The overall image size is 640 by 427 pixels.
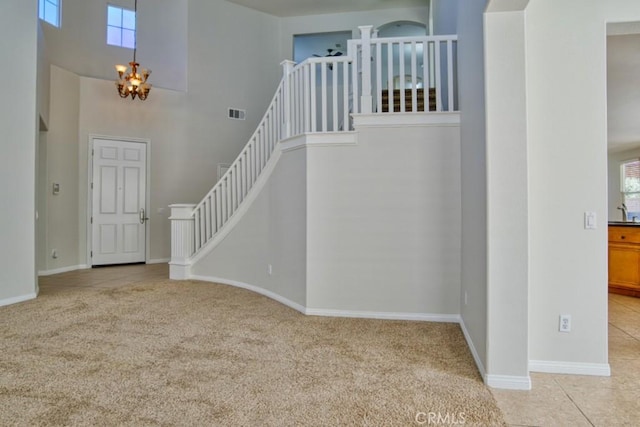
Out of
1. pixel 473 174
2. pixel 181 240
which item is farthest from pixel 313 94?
pixel 181 240

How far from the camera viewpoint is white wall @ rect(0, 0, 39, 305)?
13.7ft

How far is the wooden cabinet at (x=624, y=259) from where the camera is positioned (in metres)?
4.62

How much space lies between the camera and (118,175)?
6898 mm

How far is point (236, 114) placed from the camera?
7793mm

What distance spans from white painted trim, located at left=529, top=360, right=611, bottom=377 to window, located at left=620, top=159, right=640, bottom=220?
22.8 ft

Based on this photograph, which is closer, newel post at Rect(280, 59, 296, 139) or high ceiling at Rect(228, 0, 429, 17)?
newel post at Rect(280, 59, 296, 139)

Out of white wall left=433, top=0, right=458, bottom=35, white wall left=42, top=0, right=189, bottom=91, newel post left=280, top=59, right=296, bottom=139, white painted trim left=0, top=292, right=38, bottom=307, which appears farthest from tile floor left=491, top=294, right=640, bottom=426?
white wall left=42, top=0, right=189, bottom=91

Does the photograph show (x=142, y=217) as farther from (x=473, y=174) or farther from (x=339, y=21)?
(x=473, y=174)

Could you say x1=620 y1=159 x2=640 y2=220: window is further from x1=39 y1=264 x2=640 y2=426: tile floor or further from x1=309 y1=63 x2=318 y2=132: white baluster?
x1=309 y1=63 x2=318 y2=132: white baluster

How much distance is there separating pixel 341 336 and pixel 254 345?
74 cm

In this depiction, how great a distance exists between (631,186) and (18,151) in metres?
10.8

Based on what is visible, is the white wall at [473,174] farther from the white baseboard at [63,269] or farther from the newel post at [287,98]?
the white baseboard at [63,269]

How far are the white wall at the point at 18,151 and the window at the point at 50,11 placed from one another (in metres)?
2.09

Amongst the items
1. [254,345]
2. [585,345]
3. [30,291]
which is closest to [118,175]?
[30,291]
